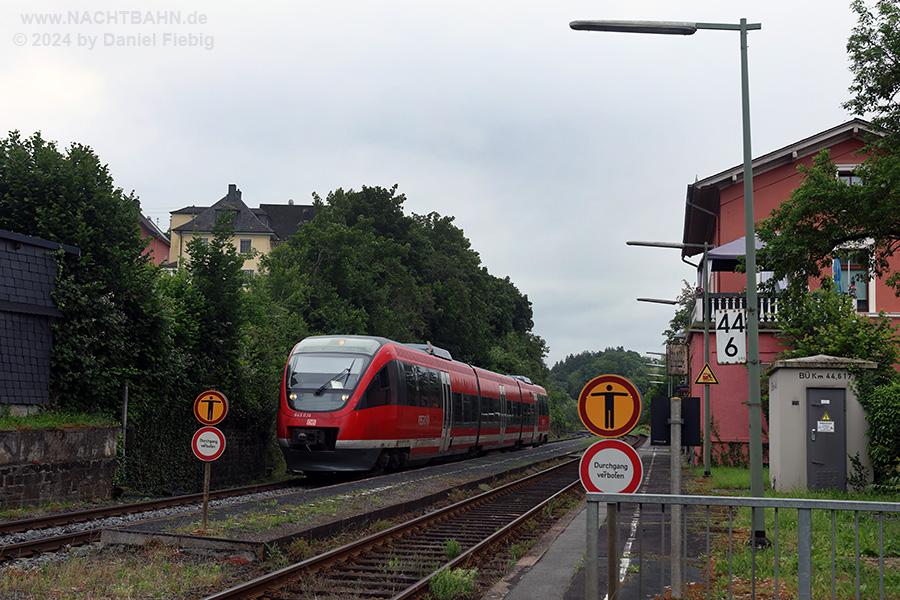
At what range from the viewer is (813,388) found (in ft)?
58.9

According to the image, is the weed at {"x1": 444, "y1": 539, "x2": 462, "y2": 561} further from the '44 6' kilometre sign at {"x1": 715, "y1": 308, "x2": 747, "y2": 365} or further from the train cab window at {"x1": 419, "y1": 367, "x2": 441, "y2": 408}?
the train cab window at {"x1": 419, "y1": 367, "x2": 441, "y2": 408}

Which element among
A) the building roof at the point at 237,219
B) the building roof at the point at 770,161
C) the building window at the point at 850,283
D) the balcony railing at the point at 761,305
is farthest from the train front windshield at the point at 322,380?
the building roof at the point at 237,219

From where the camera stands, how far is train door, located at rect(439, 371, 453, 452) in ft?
87.5

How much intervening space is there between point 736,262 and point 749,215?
58.7 feet

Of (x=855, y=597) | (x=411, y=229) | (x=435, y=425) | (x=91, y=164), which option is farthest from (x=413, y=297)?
(x=855, y=597)

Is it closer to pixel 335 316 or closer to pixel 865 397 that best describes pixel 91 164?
pixel 865 397

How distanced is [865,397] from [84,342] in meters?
15.6

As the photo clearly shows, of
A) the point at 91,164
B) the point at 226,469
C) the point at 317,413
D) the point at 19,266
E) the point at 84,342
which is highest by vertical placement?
the point at 91,164

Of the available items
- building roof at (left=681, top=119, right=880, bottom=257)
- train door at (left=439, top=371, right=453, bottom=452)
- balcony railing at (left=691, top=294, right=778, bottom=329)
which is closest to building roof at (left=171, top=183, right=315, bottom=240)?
building roof at (left=681, top=119, right=880, bottom=257)

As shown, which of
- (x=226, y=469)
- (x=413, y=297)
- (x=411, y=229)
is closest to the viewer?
(x=226, y=469)

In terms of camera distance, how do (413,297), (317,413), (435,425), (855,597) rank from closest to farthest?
(855,597), (317,413), (435,425), (413,297)

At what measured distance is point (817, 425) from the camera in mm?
17719

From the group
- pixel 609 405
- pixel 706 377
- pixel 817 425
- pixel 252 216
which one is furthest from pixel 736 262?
pixel 252 216

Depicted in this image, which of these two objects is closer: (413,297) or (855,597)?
(855,597)
